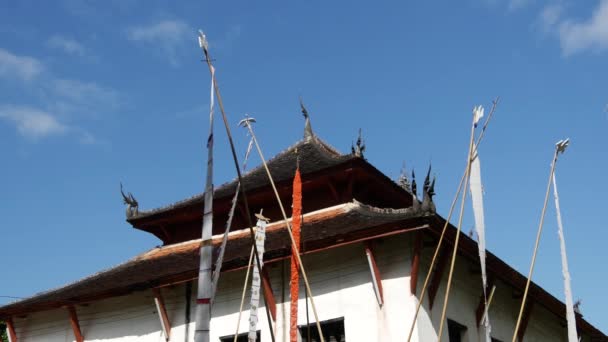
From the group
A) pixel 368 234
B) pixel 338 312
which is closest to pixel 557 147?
pixel 368 234

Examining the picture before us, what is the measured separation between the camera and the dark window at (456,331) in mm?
14205

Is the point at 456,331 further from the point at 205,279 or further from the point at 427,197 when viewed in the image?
the point at 205,279

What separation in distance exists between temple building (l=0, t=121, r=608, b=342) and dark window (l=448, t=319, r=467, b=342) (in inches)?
0.9

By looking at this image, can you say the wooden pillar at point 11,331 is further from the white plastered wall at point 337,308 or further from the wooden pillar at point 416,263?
the wooden pillar at point 416,263

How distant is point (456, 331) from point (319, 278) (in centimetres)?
273

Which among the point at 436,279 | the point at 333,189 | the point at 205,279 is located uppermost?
the point at 333,189

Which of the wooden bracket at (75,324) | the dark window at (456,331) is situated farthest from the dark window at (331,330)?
the wooden bracket at (75,324)

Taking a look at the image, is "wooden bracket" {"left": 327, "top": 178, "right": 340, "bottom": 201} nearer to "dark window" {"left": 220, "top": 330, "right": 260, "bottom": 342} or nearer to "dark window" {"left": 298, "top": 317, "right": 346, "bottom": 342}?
"dark window" {"left": 298, "top": 317, "right": 346, "bottom": 342}

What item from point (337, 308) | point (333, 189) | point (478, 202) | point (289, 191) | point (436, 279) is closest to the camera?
point (478, 202)

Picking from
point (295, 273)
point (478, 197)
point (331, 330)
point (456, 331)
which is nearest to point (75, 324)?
point (331, 330)

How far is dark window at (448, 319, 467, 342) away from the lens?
14.2 metres

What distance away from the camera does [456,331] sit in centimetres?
1443

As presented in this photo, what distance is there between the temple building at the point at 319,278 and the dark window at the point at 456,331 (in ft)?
0.07

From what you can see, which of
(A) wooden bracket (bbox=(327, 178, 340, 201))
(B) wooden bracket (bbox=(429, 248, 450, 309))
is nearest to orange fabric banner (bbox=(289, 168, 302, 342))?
(B) wooden bracket (bbox=(429, 248, 450, 309))
